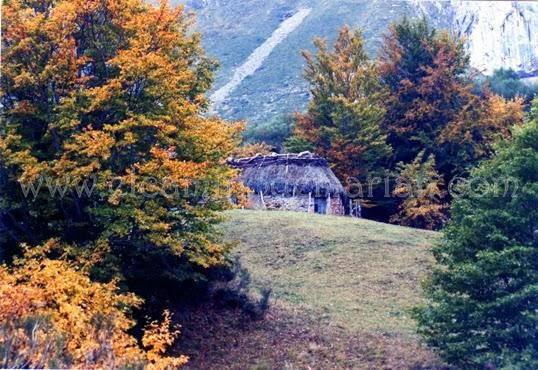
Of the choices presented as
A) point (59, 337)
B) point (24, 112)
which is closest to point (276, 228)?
point (24, 112)

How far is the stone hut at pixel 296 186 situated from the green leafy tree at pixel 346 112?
2.06 m

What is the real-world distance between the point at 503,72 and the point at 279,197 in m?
19.4

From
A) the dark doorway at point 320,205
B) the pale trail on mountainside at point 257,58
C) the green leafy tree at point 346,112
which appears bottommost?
the dark doorway at point 320,205

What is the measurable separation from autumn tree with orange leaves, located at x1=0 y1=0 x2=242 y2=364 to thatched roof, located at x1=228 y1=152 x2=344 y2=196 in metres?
11.2

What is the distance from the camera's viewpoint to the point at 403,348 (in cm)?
1689

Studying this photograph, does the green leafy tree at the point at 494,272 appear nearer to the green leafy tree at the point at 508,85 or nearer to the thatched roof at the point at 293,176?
the thatched roof at the point at 293,176

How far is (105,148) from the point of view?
51.0 feet

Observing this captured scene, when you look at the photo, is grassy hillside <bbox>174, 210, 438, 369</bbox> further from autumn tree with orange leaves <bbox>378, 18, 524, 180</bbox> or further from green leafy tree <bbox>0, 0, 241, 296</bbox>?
autumn tree with orange leaves <bbox>378, 18, 524, 180</bbox>

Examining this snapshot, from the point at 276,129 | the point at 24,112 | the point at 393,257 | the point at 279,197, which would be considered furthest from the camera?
the point at 276,129

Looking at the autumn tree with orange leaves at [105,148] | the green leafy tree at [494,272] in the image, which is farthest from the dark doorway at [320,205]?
the green leafy tree at [494,272]

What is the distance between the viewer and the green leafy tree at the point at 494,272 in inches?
572

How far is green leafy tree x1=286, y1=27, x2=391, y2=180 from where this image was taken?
31469mm

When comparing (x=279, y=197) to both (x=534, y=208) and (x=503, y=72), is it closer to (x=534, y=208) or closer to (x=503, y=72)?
(x=534, y=208)

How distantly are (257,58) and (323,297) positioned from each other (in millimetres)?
32397
